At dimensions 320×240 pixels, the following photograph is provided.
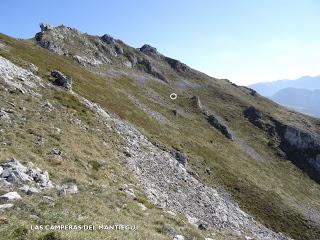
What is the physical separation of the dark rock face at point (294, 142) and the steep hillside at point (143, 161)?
272 mm

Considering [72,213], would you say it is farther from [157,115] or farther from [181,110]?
[181,110]

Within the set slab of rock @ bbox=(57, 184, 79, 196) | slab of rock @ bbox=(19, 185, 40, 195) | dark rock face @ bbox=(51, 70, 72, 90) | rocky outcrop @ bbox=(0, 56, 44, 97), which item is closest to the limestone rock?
dark rock face @ bbox=(51, 70, 72, 90)

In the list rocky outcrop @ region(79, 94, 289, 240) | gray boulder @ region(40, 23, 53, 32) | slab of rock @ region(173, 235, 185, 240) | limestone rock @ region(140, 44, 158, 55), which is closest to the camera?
slab of rock @ region(173, 235, 185, 240)

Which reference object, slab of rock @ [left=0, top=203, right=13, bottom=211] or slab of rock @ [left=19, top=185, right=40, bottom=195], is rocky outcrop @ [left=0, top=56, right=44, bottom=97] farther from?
slab of rock @ [left=0, top=203, right=13, bottom=211]

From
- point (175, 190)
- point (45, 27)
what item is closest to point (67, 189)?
point (175, 190)

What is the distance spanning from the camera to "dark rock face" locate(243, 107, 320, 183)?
8862cm

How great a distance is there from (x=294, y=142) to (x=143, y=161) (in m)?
67.4

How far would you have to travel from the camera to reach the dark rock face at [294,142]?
88.6 m

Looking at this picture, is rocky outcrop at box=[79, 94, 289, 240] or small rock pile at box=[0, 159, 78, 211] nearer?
A: small rock pile at box=[0, 159, 78, 211]

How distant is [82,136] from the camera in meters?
35.6

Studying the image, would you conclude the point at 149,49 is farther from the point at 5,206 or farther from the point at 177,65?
the point at 5,206

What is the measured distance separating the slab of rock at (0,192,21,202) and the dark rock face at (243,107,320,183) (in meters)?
76.2

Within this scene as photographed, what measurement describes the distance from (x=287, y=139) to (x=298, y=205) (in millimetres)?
41922

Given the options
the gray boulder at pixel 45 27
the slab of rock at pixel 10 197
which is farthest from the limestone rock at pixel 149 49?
the slab of rock at pixel 10 197
